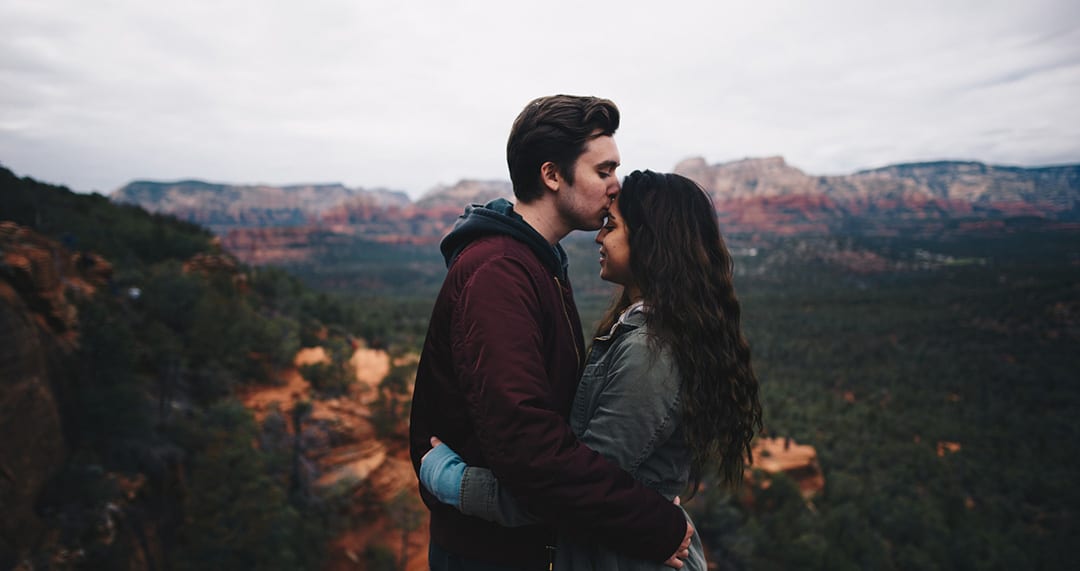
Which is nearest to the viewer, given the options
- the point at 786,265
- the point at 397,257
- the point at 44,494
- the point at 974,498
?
the point at 44,494

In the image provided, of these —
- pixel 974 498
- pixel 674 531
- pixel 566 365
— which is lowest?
pixel 974 498


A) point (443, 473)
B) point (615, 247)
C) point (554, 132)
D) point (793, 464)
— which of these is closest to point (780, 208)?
point (793, 464)

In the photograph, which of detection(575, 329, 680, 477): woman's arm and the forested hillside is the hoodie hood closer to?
detection(575, 329, 680, 477): woman's arm

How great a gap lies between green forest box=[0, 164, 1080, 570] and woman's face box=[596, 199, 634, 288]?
3.01 metres

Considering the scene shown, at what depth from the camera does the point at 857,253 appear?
85.4 meters

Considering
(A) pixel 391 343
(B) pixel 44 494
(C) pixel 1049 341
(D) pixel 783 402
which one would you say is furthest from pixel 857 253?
(B) pixel 44 494

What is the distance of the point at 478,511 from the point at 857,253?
3954 inches

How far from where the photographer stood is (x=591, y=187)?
1733 millimetres

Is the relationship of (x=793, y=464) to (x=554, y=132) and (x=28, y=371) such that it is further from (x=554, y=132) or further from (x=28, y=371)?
(x=28, y=371)

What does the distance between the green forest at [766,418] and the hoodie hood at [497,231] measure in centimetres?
336

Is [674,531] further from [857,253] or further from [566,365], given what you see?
[857,253]

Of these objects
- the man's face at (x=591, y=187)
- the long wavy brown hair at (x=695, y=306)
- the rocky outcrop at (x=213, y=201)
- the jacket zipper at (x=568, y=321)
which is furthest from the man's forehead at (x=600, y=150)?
the rocky outcrop at (x=213, y=201)

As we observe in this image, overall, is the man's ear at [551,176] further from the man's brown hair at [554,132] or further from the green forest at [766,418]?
the green forest at [766,418]

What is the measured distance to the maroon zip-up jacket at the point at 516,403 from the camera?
4.12 ft
